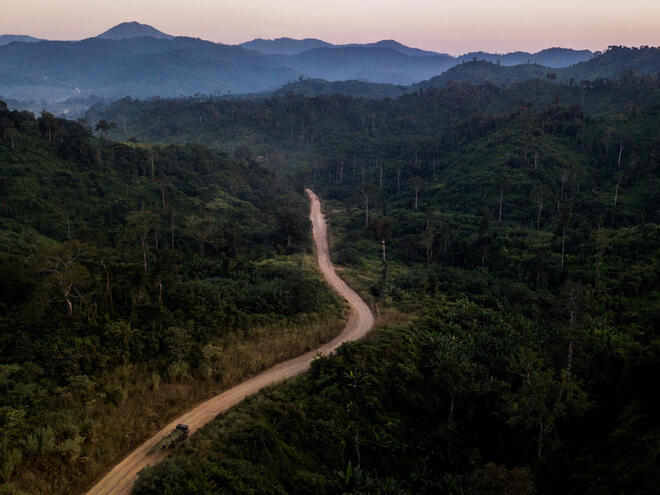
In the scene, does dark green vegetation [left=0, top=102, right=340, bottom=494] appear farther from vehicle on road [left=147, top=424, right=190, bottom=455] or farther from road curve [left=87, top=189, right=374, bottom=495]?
vehicle on road [left=147, top=424, right=190, bottom=455]

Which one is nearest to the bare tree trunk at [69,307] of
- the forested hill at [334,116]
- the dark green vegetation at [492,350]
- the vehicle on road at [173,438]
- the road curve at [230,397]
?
the road curve at [230,397]

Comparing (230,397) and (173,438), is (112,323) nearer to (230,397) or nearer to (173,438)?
(230,397)

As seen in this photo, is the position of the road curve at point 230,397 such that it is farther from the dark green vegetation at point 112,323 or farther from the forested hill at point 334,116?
the forested hill at point 334,116

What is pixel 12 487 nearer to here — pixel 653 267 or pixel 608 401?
pixel 608 401

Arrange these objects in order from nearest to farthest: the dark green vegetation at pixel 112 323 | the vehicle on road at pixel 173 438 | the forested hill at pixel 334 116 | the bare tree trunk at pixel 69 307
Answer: the dark green vegetation at pixel 112 323
the vehicle on road at pixel 173 438
the bare tree trunk at pixel 69 307
the forested hill at pixel 334 116

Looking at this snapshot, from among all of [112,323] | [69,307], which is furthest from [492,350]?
[69,307]

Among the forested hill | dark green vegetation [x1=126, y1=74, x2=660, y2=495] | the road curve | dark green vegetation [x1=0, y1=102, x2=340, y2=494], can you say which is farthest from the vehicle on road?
the forested hill
